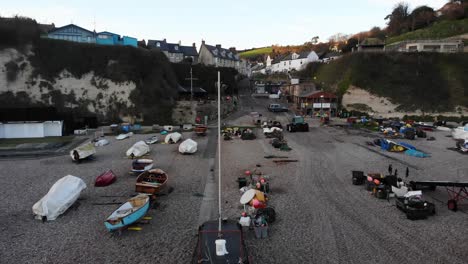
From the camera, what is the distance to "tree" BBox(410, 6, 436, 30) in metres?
89.5

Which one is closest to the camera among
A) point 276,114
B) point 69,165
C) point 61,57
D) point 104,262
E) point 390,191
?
point 104,262

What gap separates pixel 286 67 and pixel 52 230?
9530 centimetres

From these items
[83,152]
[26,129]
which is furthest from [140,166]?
[26,129]

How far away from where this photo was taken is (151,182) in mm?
20516

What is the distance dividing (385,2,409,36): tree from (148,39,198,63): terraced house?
63458 mm

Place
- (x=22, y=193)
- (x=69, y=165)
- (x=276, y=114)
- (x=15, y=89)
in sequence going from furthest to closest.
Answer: (x=276, y=114) < (x=15, y=89) < (x=69, y=165) < (x=22, y=193)

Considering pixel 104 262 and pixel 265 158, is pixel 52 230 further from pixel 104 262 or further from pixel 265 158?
pixel 265 158

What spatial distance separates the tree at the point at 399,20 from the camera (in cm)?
9519

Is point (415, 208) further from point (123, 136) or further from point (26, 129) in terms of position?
point (26, 129)

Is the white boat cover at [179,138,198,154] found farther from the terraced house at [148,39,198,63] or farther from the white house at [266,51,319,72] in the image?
the white house at [266,51,319,72]

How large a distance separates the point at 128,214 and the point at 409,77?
6431cm

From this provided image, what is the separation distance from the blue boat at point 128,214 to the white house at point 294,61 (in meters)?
78.4

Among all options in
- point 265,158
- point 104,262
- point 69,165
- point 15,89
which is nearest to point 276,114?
point 265,158

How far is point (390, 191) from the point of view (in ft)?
62.6
